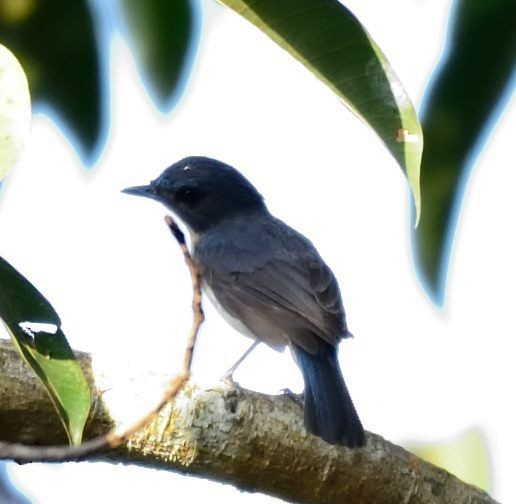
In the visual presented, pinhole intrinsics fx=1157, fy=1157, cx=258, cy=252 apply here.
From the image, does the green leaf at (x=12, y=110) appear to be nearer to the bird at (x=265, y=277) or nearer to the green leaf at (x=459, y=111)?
the green leaf at (x=459, y=111)

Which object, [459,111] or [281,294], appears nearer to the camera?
[459,111]

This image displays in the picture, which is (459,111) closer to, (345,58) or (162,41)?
(345,58)

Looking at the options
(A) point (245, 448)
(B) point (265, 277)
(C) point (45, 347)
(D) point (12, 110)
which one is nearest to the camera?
(D) point (12, 110)

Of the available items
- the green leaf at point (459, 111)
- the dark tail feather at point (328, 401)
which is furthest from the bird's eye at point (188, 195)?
the green leaf at point (459, 111)

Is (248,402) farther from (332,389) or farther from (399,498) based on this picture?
(332,389)

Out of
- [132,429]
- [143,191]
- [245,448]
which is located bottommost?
[245,448]

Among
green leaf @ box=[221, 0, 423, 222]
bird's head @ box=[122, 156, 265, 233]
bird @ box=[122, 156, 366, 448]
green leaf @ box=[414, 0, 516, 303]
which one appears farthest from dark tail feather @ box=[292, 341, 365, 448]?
bird's head @ box=[122, 156, 265, 233]

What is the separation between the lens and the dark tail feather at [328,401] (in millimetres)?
3705

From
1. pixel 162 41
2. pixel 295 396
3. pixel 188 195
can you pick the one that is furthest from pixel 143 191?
pixel 162 41

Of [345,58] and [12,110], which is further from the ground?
[345,58]

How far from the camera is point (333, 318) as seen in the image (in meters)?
5.18

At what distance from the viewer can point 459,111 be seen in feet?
9.75

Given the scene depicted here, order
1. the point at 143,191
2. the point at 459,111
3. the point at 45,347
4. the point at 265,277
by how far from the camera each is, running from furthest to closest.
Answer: the point at 143,191 → the point at 265,277 → the point at 459,111 → the point at 45,347

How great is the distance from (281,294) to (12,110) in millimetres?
3344
